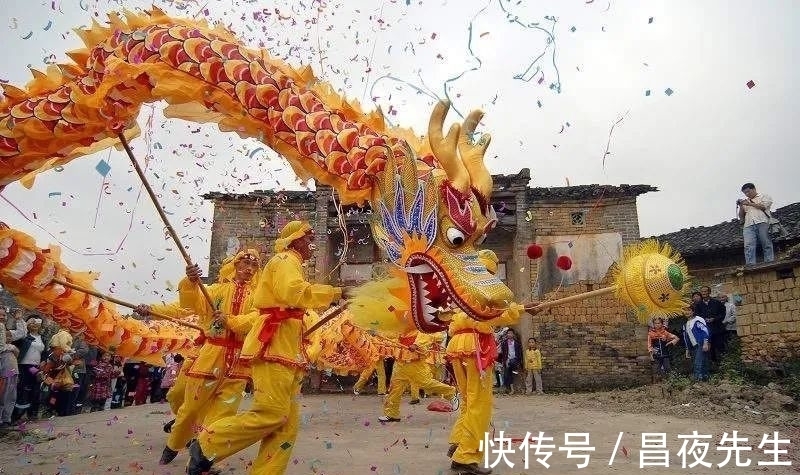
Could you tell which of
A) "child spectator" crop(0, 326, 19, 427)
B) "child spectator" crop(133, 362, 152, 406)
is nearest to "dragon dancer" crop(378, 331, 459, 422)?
"child spectator" crop(0, 326, 19, 427)

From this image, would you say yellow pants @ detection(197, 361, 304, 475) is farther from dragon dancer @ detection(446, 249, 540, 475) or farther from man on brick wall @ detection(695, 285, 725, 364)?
man on brick wall @ detection(695, 285, 725, 364)

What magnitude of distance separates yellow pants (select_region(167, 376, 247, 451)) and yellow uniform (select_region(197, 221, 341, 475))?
3.90ft

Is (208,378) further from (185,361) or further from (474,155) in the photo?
(474,155)

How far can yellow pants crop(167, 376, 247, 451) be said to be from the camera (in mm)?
4789

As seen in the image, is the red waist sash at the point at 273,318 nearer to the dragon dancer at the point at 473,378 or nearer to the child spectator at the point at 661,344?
the dragon dancer at the point at 473,378

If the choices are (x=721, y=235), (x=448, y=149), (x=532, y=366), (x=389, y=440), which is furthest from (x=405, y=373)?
(x=721, y=235)

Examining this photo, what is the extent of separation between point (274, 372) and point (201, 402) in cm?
152

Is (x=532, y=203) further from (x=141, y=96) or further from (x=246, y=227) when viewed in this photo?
(x=141, y=96)

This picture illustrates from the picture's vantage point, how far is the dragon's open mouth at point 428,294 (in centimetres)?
319

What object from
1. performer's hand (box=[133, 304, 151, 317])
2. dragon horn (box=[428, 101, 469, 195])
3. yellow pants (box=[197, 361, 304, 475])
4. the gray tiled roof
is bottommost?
yellow pants (box=[197, 361, 304, 475])

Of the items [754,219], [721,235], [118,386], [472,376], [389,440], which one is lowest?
[389,440]

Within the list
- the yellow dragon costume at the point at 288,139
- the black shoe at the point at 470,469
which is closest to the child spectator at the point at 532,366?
the black shoe at the point at 470,469

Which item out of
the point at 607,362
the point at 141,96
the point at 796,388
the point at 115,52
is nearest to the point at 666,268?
the point at 141,96

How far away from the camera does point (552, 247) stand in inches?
580
